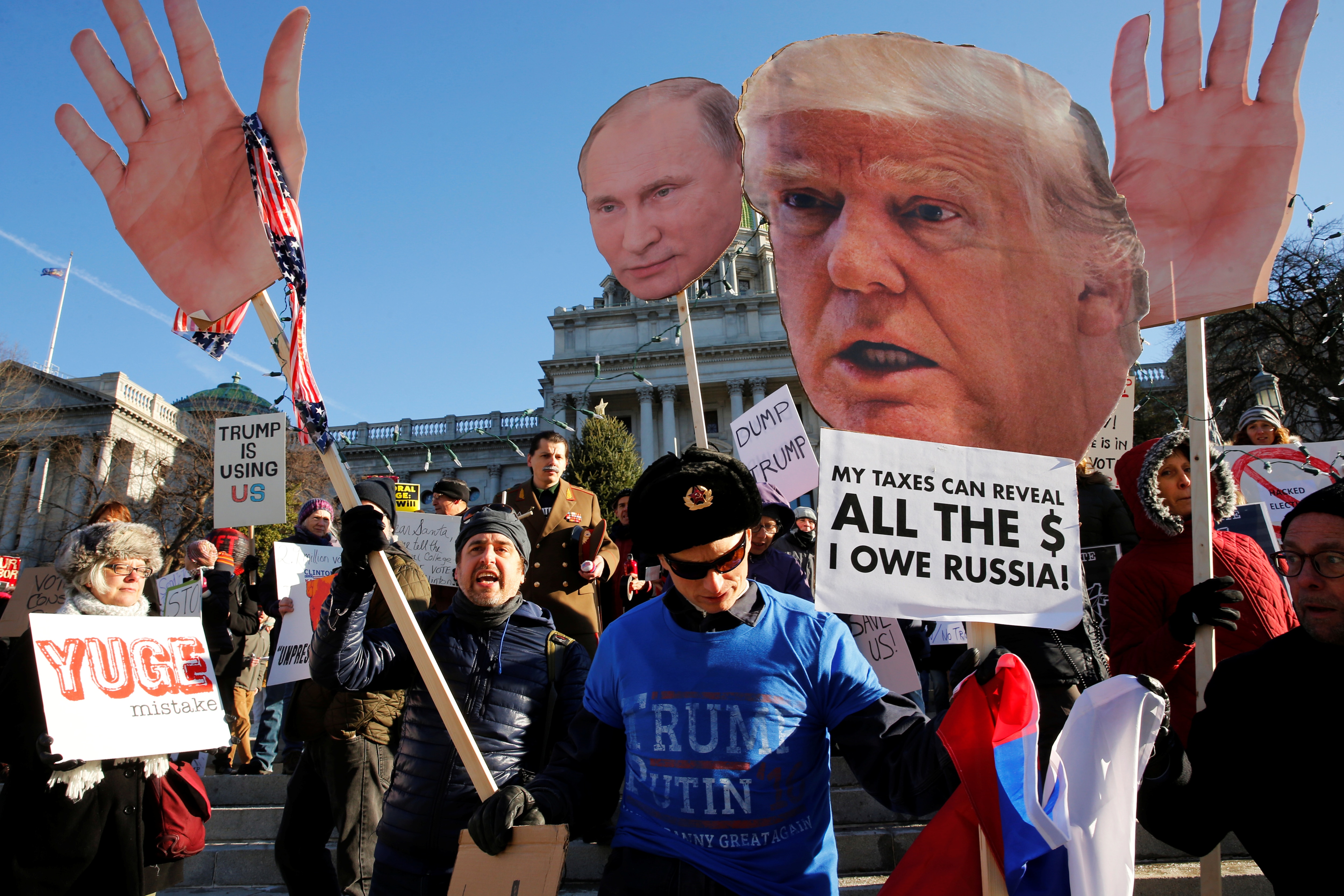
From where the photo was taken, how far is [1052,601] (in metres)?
2.23

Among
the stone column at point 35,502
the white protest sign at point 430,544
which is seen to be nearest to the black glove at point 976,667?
the white protest sign at point 430,544

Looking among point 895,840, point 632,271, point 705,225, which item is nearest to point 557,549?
point 632,271

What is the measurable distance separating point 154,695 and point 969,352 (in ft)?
10.5

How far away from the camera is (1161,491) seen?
122 inches

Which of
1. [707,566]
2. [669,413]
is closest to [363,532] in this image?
[707,566]

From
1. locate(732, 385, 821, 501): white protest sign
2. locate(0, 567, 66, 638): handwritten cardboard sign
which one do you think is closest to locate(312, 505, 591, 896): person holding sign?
locate(732, 385, 821, 501): white protest sign

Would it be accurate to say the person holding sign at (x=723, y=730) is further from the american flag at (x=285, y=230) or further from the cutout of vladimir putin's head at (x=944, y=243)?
the cutout of vladimir putin's head at (x=944, y=243)

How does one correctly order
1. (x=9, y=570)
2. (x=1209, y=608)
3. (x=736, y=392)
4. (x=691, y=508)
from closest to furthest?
1. (x=691, y=508)
2. (x=1209, y=608)
3. (x=9, y=570)
4. (x=736, y=392)

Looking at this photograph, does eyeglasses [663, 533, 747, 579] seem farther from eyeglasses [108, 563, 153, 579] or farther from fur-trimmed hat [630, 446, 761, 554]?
eyeglasses [108, 563, 153, 579]

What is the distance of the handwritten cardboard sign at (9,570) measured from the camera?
1020 cm

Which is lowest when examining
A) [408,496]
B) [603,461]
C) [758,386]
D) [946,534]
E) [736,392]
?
[946,534]

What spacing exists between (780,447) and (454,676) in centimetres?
325

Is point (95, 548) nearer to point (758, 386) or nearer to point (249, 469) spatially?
point (249, 469)

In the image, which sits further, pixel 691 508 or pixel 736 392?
pixel 736 392
